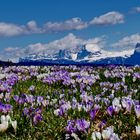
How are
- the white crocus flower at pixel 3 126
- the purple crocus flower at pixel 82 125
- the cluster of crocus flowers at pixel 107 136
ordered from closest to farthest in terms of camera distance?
the cluster of crocus flowers at pixel 107 136 < the purple crocus flower at pixel 82 125 < the white crocus flower at pixel 3 126

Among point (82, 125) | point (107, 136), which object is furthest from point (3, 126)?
point (107, 136)

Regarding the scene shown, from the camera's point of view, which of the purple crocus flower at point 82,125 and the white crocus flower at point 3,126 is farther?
the white crocus flower at point 3,126

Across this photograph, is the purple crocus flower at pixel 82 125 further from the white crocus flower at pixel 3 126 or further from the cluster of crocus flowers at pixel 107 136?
the white crocus flower at pixel 3 126

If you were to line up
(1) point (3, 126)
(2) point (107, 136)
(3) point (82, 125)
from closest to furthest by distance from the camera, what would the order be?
(2) point (107, 136), (3) point (82, 125), (1) point (3, 126)

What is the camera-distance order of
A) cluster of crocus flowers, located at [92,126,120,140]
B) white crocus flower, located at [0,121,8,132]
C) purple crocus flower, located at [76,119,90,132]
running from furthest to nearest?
white crocus flower, located at [0,121,8,132]
purple crocus flower, located at [76,119,90,132]
cluster of crocus flowers, located at [92,126,120,140]

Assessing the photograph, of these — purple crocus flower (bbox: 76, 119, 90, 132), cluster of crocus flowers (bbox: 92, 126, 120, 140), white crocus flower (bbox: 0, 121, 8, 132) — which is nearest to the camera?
cluster of crocus flowers (bbox: 92, 126, 120, 140)

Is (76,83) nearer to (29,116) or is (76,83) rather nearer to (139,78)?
(139,78)

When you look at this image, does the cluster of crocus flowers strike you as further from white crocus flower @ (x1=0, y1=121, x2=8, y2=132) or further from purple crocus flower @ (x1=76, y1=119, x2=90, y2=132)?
white crocus flower @ (x1=0, y1=121, x2=8, y2=132)

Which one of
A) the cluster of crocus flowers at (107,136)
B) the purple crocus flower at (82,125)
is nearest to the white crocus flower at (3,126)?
the purple crocus flower at (82,125)

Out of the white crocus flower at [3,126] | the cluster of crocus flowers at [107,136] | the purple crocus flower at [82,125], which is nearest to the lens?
the cluster of crocus flowers at [107,136]

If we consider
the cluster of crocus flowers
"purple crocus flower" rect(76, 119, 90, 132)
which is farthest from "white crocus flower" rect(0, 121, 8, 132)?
the cluster of crocus flowers

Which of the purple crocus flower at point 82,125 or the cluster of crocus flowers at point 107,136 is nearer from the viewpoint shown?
the cluster of crocus flowers at point 107,136

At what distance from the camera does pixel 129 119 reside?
313 inches

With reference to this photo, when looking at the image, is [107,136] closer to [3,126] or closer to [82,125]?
[82,125]
